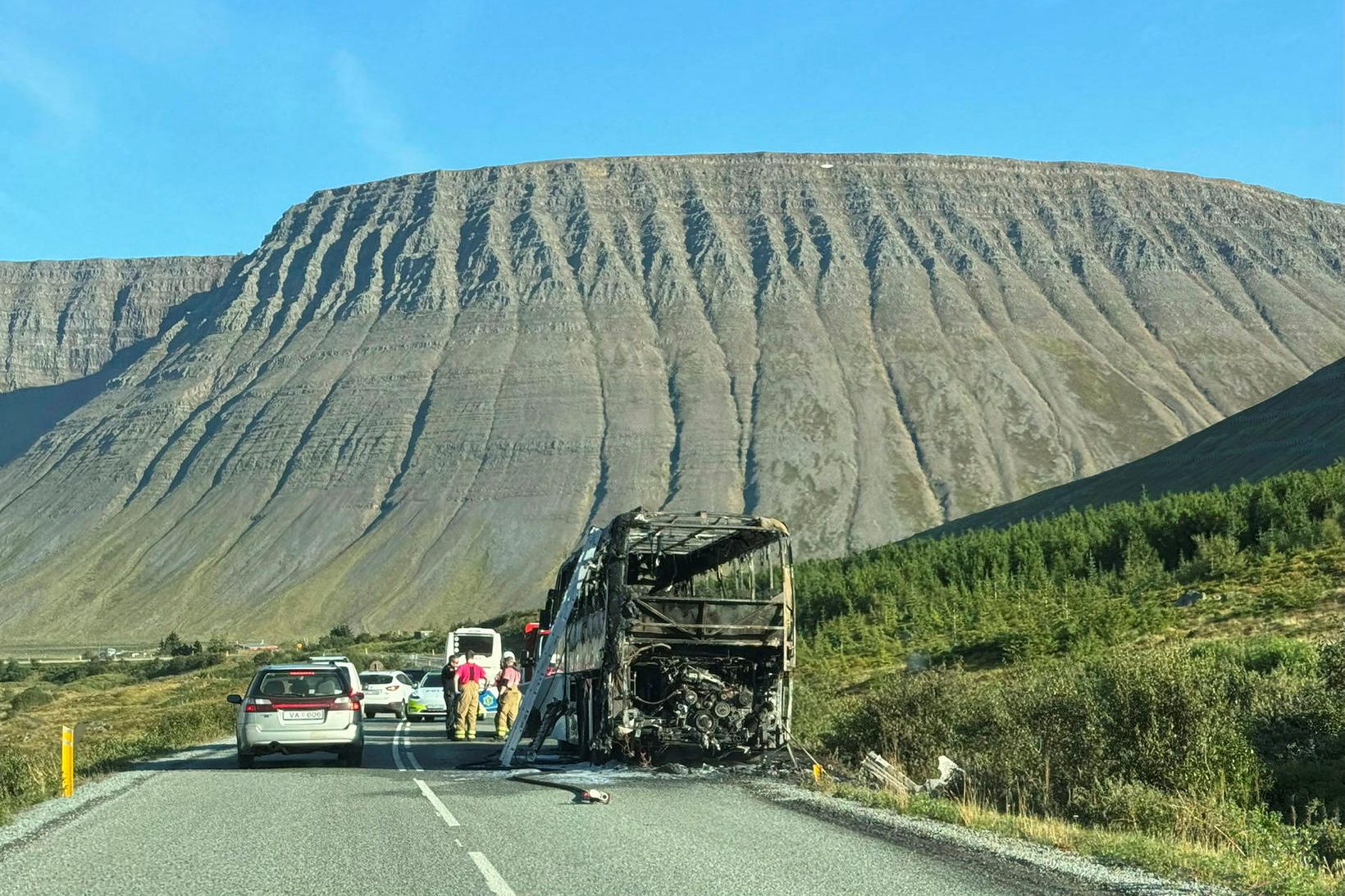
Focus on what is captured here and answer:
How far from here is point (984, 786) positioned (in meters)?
17.8

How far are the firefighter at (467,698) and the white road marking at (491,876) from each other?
55.6 ft

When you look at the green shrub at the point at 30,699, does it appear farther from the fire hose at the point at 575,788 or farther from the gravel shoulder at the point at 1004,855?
the gravel shoulder at the point at 1004,855

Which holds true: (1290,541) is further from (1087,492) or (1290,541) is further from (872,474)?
(872,474)

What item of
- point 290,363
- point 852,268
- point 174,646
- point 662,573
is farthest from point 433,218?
point 662,573

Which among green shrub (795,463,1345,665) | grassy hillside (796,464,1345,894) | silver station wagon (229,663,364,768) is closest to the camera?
grassy hillside (796,464,1345,894)

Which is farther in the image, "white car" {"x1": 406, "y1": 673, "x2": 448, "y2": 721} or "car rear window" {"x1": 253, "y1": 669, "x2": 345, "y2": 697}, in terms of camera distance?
"white car" {"x1": 406, "y1": 673, "x2": 448, "y2": 721}

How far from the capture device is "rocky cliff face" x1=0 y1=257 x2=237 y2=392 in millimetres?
190250

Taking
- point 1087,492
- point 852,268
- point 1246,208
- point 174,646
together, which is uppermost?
point 1246,208

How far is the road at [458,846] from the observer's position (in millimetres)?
9953

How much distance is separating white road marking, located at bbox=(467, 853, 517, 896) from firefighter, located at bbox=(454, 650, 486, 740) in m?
17.0

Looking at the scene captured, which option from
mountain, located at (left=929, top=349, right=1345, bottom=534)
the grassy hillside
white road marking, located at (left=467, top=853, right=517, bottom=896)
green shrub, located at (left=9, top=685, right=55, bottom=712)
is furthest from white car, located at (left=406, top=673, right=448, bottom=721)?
mountain, located at (left=929, top=349, right=1345, bottom=534)

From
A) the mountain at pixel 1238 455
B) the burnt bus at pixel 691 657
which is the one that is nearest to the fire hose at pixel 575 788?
the burnt bus at pixel 691 657

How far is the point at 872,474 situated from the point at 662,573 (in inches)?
3789

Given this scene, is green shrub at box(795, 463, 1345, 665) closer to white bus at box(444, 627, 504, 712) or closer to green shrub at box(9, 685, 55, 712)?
white bus at box(444, 627, 504, 712)
